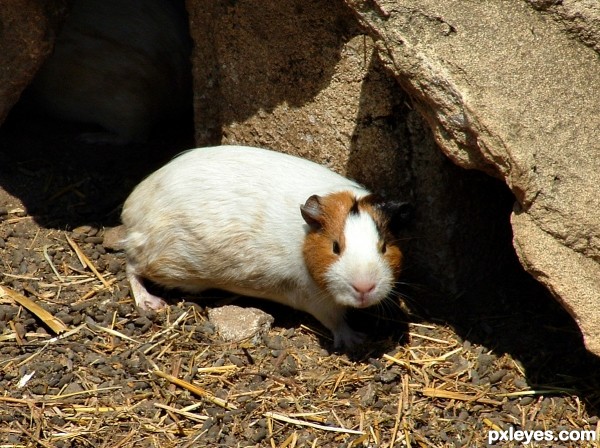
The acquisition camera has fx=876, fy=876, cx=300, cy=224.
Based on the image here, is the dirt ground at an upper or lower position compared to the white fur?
lower

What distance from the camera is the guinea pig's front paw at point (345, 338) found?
17.9 ft

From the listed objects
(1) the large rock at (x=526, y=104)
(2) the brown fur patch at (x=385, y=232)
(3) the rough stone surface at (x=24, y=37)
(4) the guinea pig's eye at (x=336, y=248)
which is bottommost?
(4) the guinea pig's eye at (x=336, y=248)

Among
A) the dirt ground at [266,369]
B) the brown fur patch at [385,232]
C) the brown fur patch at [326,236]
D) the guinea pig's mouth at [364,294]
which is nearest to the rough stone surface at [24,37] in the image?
the dirt ground at [266,369]

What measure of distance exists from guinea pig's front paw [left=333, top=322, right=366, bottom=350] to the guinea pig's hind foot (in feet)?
3.87

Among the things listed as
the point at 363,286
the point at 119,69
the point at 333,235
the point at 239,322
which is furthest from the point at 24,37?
the point at 363,286

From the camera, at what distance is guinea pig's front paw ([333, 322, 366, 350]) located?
5469 mm

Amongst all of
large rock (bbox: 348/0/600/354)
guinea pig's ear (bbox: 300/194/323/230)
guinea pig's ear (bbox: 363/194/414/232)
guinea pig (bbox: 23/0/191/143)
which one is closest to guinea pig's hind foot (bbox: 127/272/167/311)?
guinea pig's ear (bbox: 300/194/323/230)

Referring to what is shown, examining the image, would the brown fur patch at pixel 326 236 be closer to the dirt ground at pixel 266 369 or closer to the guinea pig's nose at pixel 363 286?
the guinea pig's nose at pixel 363 286

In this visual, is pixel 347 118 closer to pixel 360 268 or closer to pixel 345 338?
pixel 360 268

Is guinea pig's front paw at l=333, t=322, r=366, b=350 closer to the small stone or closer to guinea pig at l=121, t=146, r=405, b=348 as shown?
guinea pig at l=121, t=146, r=405, b=348

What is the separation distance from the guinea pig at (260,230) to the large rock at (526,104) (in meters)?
0.79

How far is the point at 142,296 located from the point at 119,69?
7.41ft

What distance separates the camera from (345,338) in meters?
5.49

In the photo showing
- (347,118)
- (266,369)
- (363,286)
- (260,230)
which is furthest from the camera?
(347,118)
